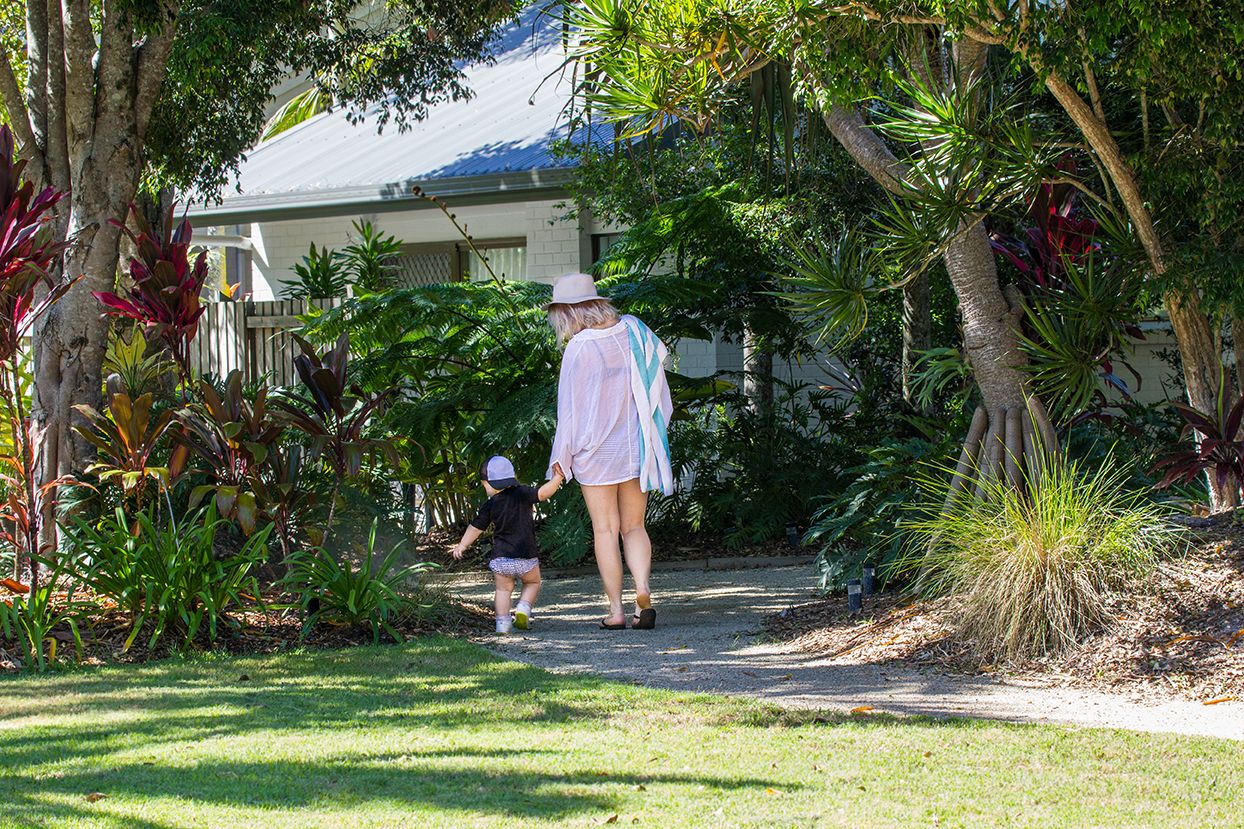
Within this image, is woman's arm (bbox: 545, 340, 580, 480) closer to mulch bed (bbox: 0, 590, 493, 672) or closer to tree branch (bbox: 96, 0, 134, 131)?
mulch bed (bbox: 0, 590, 493, 672)

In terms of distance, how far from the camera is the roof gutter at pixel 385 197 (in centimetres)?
1193

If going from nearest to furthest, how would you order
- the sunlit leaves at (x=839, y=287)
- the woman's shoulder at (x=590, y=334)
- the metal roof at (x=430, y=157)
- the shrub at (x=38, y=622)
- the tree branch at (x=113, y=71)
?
1. the shrub at (x=38, y=622)
2. the sunlit leaves at (x=839, y=287)
3. the woman's shoulder at (x=590, y=334)
4. the tree branch at (x=113, y=71)
5. the metal roof at (x=430, y=157)

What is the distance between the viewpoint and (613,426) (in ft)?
22.6

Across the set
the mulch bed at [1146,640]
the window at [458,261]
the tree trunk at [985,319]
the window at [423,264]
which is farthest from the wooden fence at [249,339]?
the mulch bed at [1146,640]

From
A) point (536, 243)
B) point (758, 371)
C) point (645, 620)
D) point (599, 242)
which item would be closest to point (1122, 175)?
point (645, 620)

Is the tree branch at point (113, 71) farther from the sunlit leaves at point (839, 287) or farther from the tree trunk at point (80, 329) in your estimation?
the sunlit leaves at point (839, 287)

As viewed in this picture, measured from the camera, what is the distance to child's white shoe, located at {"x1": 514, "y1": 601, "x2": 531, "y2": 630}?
711 centimetres

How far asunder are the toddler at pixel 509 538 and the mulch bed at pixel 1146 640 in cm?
153

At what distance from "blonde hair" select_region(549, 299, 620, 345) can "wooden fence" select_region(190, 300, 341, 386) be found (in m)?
4.95

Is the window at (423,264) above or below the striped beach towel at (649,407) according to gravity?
above

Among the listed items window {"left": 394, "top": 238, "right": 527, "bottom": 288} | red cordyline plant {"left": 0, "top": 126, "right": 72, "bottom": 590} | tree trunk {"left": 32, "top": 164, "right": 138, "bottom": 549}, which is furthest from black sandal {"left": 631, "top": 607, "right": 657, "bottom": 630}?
window {"left": 394, "top": 238, "right": 527, "bottom": 288}

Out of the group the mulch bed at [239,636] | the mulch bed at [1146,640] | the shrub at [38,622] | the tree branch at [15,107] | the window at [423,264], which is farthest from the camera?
the window at [423,264]

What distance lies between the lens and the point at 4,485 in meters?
7.89

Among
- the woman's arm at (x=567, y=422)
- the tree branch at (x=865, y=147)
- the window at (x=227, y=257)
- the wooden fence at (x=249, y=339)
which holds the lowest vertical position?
the woman's arm at (x=567, y=422)
